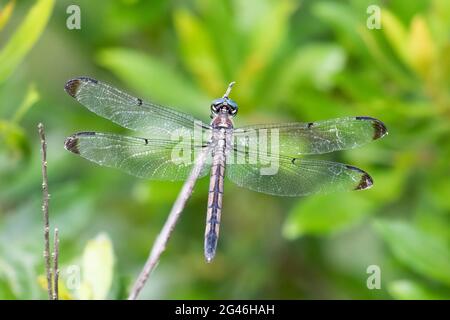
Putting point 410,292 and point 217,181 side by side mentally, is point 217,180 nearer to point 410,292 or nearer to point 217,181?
point 217,181

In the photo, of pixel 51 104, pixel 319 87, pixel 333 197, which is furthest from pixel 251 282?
pixel 51 104

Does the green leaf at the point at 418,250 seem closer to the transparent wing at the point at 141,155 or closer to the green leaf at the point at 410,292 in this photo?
the green leaf at the point at 410,292

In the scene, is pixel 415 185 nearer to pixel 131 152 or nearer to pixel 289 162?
pixel 289 162

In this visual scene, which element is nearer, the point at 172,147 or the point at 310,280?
the point at 172,147

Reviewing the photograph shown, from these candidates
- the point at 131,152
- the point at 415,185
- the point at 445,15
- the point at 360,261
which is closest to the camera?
the point at 131,152

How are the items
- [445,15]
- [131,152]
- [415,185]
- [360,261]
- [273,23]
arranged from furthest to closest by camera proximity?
[360,261] → [415,185] → [273,23] → [445,15] → [131,152]

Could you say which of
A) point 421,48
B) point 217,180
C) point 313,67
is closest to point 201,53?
point 313,67

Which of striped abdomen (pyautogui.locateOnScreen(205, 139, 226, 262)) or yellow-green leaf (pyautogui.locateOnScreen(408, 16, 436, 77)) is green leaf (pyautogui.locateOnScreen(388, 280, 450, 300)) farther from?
yellow-green leaf (pyautogui.locateOnScreen(408, 16, 436, 77))
